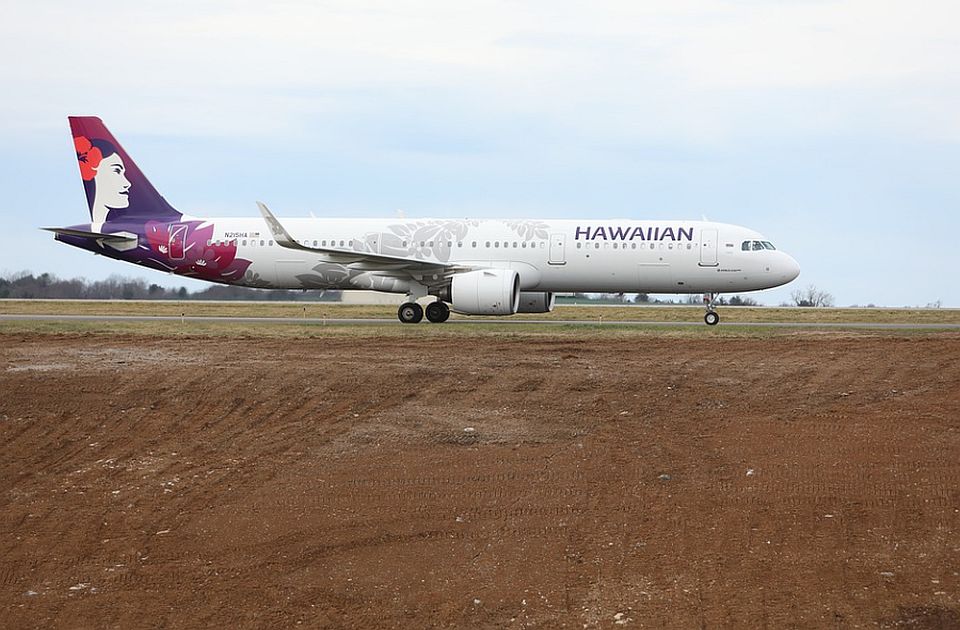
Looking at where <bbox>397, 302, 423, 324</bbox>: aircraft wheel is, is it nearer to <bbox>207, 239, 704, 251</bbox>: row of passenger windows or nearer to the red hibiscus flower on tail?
<bbox>207, 239, 704, 251</bbox>: row of passenger windows

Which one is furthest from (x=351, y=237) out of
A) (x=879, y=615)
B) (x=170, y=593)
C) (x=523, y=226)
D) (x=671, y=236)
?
(x=879, y=615)

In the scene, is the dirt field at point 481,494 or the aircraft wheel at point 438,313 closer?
the dirt field at point 481,494

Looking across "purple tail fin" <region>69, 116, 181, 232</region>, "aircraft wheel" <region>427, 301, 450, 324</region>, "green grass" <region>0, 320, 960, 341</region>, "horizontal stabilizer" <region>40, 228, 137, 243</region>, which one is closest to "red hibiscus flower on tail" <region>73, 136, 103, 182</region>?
"purple tail fin" <region>69, 116, 181, 232</region>

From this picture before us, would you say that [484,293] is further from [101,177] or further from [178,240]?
[101,177]

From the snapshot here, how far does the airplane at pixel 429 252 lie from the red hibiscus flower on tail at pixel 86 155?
45 mm

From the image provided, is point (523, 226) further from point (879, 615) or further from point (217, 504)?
point (879, 615)

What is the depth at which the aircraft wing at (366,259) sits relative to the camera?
29.8 meters

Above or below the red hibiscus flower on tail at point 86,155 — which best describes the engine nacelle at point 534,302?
below

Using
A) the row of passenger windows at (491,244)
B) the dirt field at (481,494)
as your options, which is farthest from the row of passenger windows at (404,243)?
the dirt field at (481,494)

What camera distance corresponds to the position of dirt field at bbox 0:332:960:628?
30.8 feet

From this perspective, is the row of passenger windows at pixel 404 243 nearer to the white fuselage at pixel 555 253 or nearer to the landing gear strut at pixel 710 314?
the white fuselage at pixel 555 253

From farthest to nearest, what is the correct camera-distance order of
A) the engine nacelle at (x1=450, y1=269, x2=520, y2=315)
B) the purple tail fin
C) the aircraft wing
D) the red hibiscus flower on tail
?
1. the red hibiscus flower on tail
2. the purple tail fin
3. the aircraft wing
4. the engine nacelle at (x1=450, y1=269, x2=520, y2=315)

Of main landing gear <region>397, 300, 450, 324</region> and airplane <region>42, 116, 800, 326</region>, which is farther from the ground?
airplane <region>42, 116, 800, 326</region>

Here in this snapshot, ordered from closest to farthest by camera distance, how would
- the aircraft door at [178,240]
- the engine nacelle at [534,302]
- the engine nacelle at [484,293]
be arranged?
the engine nacelle at [484,293], the engine nacelle at [534,302], the aircraft door at [178,240]
